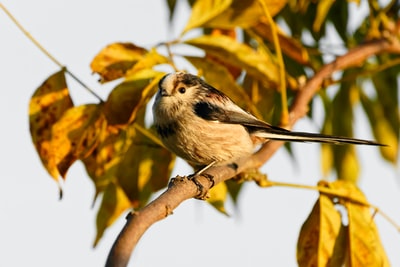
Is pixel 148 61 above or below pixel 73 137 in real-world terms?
above

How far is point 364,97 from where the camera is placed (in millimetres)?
5633

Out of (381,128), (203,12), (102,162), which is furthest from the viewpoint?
(381,128)

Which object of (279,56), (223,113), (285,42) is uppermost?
(285,42)

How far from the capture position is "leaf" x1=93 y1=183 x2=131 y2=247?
14.0ft

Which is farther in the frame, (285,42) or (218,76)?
(285,42)

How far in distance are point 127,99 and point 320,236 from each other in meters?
1.07

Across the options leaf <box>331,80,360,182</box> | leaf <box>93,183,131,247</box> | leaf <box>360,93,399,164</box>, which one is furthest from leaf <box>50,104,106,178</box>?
leaf <box>360,93,399,164</box>

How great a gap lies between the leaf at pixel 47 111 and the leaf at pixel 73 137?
1.4 inches

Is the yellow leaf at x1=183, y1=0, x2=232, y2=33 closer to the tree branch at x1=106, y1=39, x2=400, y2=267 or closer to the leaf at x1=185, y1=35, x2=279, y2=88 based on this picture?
the leaf at x1=185, y1=35, x2=279, y2=88

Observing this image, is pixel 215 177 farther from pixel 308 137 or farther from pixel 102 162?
pixel 308 137

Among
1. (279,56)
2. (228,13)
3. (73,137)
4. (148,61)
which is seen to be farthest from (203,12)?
(73,137)

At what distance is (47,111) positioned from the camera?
380 cm

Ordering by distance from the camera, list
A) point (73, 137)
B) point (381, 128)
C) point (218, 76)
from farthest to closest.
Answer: point (381, 128) < point (218, 76) < point (73, 137)

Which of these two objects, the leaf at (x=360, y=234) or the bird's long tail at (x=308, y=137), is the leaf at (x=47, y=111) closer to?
the bird's long tail at (x=308, y=137)
